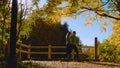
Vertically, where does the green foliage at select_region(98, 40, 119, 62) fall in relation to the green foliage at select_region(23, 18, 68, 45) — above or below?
below

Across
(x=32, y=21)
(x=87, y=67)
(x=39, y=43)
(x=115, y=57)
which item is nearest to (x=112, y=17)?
(x=115, y=57)

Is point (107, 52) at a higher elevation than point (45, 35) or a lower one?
lower

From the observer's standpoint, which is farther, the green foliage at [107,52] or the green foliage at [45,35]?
the green foliage at [45,35]

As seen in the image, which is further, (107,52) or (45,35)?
(45,35)

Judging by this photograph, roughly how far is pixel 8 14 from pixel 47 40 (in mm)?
24549

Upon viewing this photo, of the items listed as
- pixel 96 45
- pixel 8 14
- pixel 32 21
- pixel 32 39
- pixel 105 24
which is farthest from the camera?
pixel 32 39

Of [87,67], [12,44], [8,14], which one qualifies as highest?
[8,14]

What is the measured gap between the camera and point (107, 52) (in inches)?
1161

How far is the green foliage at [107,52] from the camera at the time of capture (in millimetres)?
28734

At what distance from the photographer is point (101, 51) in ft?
98.3

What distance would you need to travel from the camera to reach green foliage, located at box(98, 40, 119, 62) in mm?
28734

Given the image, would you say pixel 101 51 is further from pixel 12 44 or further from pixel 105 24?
pixel 12 44

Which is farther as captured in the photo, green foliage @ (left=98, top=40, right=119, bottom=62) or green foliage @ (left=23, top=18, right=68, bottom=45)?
green foliage @ (left=23, top=18, right=68, bottom=45)

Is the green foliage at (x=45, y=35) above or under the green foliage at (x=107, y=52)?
above
